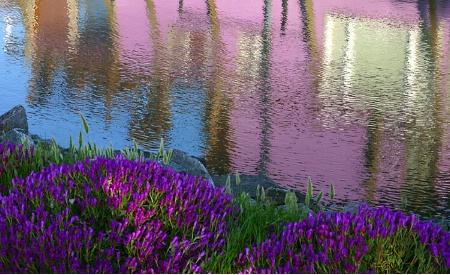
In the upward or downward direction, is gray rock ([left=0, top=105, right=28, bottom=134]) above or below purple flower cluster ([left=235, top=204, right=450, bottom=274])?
below

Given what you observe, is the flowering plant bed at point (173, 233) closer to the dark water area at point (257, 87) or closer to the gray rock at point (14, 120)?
the dark water area at point (257, 87)

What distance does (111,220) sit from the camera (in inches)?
163

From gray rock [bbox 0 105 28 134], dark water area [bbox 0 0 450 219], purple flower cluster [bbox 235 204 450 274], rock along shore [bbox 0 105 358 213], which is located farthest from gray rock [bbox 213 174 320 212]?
gray rock [bbox 0 105 28 134]

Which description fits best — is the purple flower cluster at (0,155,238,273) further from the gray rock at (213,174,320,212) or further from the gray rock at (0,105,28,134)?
the gray rock at (0,105,28,134)

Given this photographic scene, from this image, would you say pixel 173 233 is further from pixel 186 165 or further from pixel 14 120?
pixel 14 120

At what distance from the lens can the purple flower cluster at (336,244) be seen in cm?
367

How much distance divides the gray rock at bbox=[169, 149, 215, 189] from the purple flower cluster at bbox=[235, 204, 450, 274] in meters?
2.14

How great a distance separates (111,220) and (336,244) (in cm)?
132

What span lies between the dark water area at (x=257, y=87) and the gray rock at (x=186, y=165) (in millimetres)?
1163

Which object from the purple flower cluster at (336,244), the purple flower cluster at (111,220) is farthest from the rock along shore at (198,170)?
the purple flower cluster at (336,244)

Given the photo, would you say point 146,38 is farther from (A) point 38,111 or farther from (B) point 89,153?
(B) point 89,153

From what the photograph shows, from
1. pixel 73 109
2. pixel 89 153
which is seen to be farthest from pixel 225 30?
pixel 89 153

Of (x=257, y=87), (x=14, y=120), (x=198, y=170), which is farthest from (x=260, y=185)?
(x=257, y=87)

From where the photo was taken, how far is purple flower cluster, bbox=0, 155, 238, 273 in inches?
144
